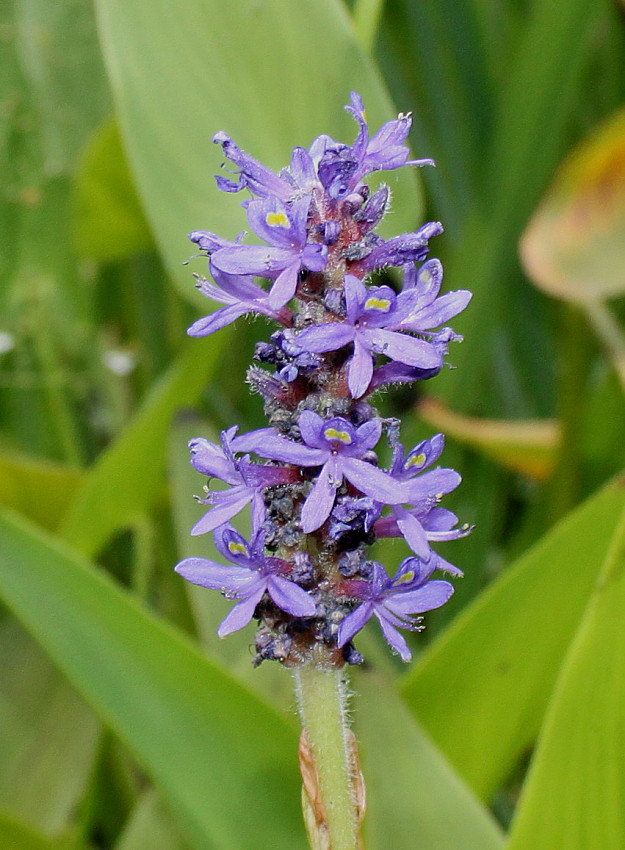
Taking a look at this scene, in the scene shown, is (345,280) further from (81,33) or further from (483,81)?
(483,81)

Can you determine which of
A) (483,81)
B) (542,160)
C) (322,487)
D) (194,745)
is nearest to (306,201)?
(322,487)

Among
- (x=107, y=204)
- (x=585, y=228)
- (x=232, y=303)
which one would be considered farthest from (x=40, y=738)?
(x=585, y=228)

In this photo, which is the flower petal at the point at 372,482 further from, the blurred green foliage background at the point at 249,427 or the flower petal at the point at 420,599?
the blurred green foliage background at the point at 249,427

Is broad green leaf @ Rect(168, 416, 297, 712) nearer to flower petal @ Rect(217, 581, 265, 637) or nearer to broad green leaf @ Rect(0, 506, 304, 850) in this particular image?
broad green leaf @ Rect(0, 506, 304, 850)

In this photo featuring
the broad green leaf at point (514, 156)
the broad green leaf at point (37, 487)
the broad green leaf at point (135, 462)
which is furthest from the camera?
the broad green leaf at point (514, 156)

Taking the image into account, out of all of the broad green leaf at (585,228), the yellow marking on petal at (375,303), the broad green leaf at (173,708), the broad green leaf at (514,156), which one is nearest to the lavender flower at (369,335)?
the yellow marking on petal at (375,303)

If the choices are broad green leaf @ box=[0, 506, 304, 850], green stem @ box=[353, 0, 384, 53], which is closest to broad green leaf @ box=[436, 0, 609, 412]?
green stem @ box=[353, 0, 384, 53]

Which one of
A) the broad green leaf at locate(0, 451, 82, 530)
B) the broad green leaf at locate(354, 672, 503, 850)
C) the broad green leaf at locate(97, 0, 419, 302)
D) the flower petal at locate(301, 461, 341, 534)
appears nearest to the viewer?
the flower petal at locate(301, 461, 341, 534)
